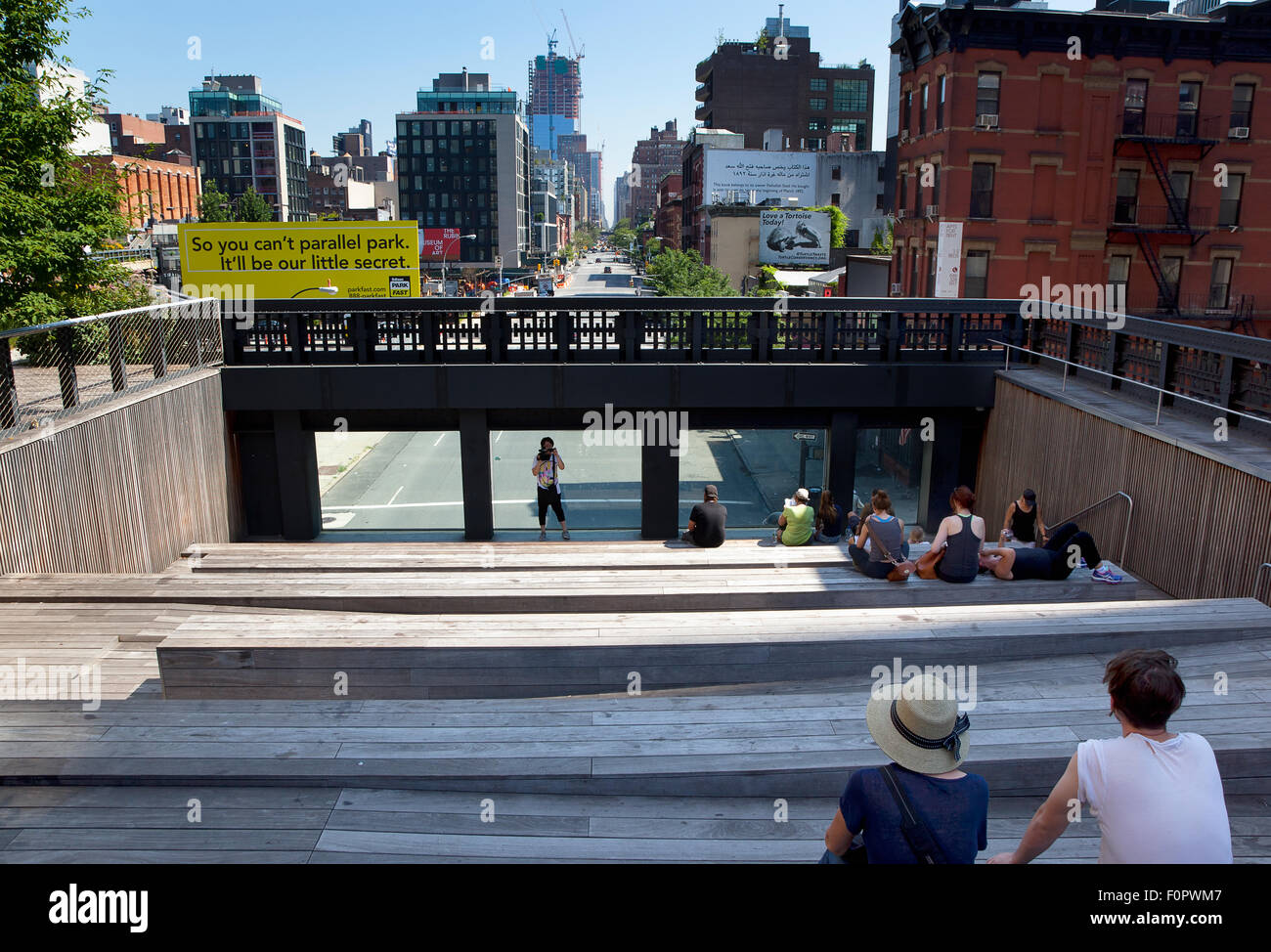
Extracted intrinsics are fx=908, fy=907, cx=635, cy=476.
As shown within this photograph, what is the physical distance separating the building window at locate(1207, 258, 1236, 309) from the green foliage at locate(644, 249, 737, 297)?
78.6ft

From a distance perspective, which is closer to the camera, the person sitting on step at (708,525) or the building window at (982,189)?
the person sitting on step at (708,525)

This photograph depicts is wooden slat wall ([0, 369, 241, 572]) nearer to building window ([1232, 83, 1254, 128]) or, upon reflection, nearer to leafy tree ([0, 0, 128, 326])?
leafy tree ([0, 0, 128, 326])

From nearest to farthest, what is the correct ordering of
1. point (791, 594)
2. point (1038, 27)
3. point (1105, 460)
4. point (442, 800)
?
point (442, 800) → point (791, 594) → point (1105, 460) → point (1038, 27)

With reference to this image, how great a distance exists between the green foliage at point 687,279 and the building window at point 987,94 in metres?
20.2

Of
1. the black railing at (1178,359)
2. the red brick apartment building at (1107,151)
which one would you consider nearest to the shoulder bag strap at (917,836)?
the black railing at (1178,359)

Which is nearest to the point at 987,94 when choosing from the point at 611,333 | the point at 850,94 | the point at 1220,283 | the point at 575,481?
the point at 1220,283

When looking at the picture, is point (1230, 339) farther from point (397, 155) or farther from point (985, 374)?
point (397, 155)

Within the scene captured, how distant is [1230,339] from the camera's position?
10281 mm

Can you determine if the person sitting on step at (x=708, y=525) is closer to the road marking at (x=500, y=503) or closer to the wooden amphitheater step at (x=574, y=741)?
the wooden amphitheater step at (x=574, y=741)

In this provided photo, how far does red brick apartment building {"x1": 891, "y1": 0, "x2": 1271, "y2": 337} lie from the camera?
3303 cm

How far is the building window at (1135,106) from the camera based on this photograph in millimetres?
33656

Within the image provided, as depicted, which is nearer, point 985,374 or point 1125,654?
point 1125,654

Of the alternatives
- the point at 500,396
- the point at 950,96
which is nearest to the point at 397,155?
the point at 950,96

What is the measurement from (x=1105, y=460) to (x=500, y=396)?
919 centimetres
